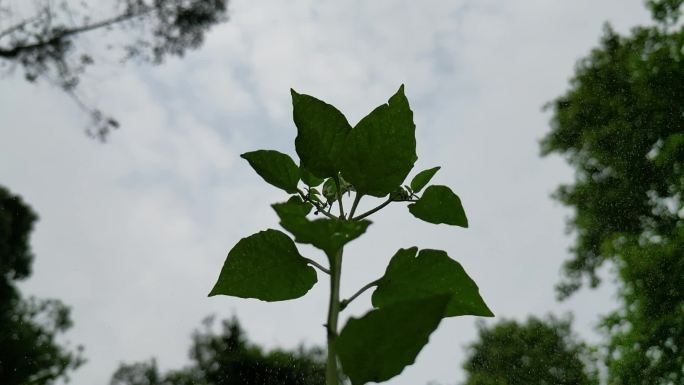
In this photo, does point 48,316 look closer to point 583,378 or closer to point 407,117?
point 407,117

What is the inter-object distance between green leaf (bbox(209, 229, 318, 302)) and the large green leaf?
9cm

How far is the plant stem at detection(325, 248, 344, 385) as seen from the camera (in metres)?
0.33

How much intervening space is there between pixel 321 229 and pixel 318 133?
167 millimetres

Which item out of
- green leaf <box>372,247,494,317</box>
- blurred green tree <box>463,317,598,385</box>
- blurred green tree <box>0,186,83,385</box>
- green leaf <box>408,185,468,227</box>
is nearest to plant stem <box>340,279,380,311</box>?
green leaf <box>372,247,494,317</box>

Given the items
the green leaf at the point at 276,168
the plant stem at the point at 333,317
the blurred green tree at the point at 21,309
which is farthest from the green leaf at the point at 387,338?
the blurred green tree at the point at 21,309

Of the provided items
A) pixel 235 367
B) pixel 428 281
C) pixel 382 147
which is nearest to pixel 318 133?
pixel 382 147

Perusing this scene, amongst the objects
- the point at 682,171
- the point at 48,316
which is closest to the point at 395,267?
the point at 48,316

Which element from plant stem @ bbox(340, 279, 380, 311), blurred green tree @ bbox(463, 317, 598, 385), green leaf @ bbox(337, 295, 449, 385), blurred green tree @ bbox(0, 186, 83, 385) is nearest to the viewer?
green leaf @ bbox(337, 295, 449, 385)

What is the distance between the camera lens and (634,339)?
351 inches

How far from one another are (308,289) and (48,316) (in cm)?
1132

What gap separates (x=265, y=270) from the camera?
1.46 feet

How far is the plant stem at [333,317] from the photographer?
331 millimetres

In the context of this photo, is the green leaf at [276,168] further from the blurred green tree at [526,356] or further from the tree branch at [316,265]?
the blurred green tree at [526,356]

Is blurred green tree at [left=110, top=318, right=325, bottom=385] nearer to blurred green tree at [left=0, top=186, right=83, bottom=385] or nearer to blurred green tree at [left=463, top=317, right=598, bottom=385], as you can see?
blurred green tree at [left=0, top=186, right=83, bottom=385]
